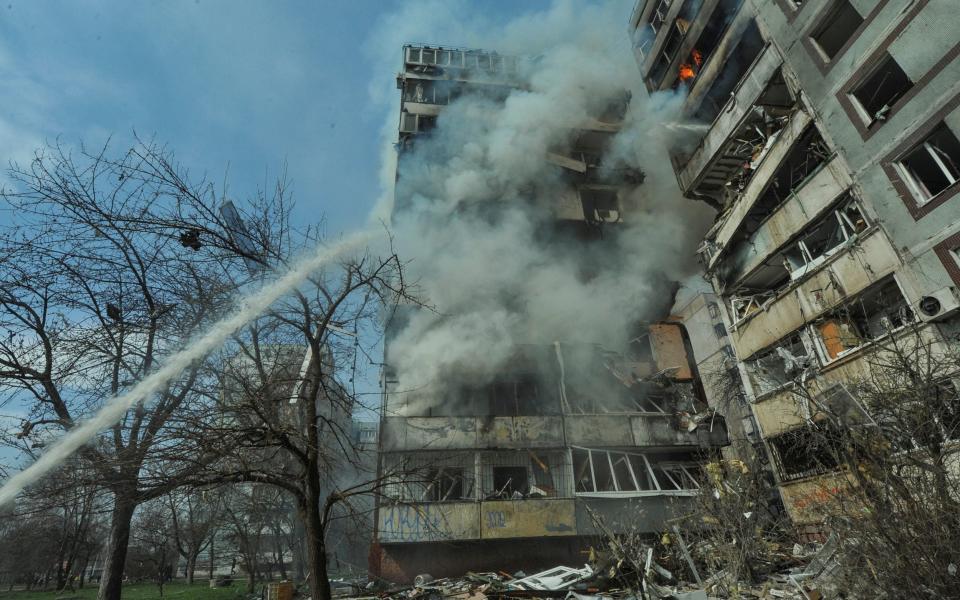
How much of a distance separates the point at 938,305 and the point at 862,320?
3155 mm

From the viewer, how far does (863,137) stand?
12734mm

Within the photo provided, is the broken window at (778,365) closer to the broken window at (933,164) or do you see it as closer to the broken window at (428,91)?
the broken window at (933,164)

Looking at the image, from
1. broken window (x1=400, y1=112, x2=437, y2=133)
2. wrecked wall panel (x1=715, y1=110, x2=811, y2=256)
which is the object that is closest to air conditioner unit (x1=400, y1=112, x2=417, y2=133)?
broken window (x1=400, y1=112, x2=437, y2=133)

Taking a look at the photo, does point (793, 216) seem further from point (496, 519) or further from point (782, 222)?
point (496, 519)

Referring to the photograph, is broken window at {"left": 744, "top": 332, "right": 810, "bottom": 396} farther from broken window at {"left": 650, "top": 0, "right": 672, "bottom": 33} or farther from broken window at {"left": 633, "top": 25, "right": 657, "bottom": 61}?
broken window at {"left": 633, "top": 25, "right": 657, "bottom": 61}

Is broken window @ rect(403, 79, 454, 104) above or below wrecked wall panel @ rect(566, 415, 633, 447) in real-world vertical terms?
above

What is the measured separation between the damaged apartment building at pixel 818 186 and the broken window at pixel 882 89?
4 cm

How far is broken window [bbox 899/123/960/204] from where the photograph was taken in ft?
36.1

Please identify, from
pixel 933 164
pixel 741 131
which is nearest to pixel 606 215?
pixel 741 131

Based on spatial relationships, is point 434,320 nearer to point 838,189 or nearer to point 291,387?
point 291,387

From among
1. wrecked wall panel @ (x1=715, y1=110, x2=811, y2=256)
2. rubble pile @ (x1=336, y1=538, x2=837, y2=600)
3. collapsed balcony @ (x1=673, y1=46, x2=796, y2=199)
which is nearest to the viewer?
rubble pile @ (x1=336, y1=538, x2=837, y2=600)

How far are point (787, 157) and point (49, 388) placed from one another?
20.5 meters

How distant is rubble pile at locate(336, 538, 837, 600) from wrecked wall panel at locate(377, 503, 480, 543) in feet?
9.76

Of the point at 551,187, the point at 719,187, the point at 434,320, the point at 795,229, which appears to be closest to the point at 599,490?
the point at 434,320
